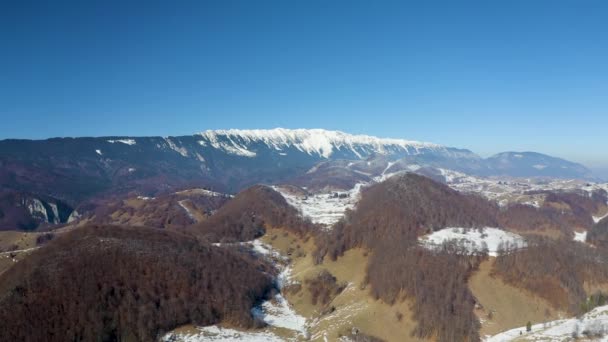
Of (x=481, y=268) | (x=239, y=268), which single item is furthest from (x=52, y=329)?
(x=481, y=268)

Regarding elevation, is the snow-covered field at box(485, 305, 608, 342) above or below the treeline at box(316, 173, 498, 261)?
below

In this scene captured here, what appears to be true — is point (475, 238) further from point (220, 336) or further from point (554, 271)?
point (220, 336)

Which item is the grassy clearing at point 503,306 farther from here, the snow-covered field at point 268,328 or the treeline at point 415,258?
the snow-covered field at point 268,328

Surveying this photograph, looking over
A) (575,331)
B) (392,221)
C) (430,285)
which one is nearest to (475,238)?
(392,221)

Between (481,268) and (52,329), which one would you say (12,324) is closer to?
(52,329)

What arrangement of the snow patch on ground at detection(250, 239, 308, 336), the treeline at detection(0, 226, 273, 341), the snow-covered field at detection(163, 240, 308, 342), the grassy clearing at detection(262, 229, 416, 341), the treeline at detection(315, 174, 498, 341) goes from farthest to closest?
the snow patch on ground at detection(250, 239, 308, 336) → the grassy clearing at detection(262, 229, 416, 341) → the treeline at detection(315, 174, 498, 341) → the snow-covered field at detection(163, 240, 308, 342) → the treeline at detection(0, 226, 273, 341)

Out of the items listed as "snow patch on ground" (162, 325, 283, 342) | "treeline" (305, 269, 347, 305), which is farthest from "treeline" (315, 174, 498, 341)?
"snow patch on ground" (162, 325, 283, 342)

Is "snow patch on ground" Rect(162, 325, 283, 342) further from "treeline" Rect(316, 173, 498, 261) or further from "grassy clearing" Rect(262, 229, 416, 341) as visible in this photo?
"treeline" Rect(316, 173, 498, 261)

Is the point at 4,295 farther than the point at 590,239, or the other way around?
the point at 590,239
